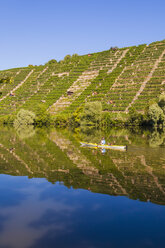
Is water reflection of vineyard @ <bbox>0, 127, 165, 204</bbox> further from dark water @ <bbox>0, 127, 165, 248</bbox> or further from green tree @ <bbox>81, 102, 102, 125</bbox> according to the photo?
green tree @ <bbox>81, 102, 102, 125</bbox>

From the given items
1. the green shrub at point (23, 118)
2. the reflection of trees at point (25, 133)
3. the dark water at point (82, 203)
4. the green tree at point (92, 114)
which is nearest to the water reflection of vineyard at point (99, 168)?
the dark water at point (82, 203)

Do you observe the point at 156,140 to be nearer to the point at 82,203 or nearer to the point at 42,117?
the point at 82,203

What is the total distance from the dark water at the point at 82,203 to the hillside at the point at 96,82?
83192 mm

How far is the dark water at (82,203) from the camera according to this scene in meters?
13.6

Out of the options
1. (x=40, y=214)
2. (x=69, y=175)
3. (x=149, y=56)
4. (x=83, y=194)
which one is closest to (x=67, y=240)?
(x=40, y=214)

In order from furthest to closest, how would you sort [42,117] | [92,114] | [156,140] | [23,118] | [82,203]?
[42,117] < [23,118] < [92,114] < [156,140] < [82,203]

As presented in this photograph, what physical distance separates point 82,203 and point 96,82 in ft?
433

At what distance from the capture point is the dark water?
13617 mm

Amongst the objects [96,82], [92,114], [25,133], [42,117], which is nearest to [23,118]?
[42,117]

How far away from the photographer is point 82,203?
725 inches

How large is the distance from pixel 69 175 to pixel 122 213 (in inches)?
387

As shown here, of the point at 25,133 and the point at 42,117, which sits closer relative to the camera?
the point at 25,133

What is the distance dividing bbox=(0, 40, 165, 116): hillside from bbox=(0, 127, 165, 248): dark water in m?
83.2

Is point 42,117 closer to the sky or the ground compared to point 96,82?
closer to the ground
